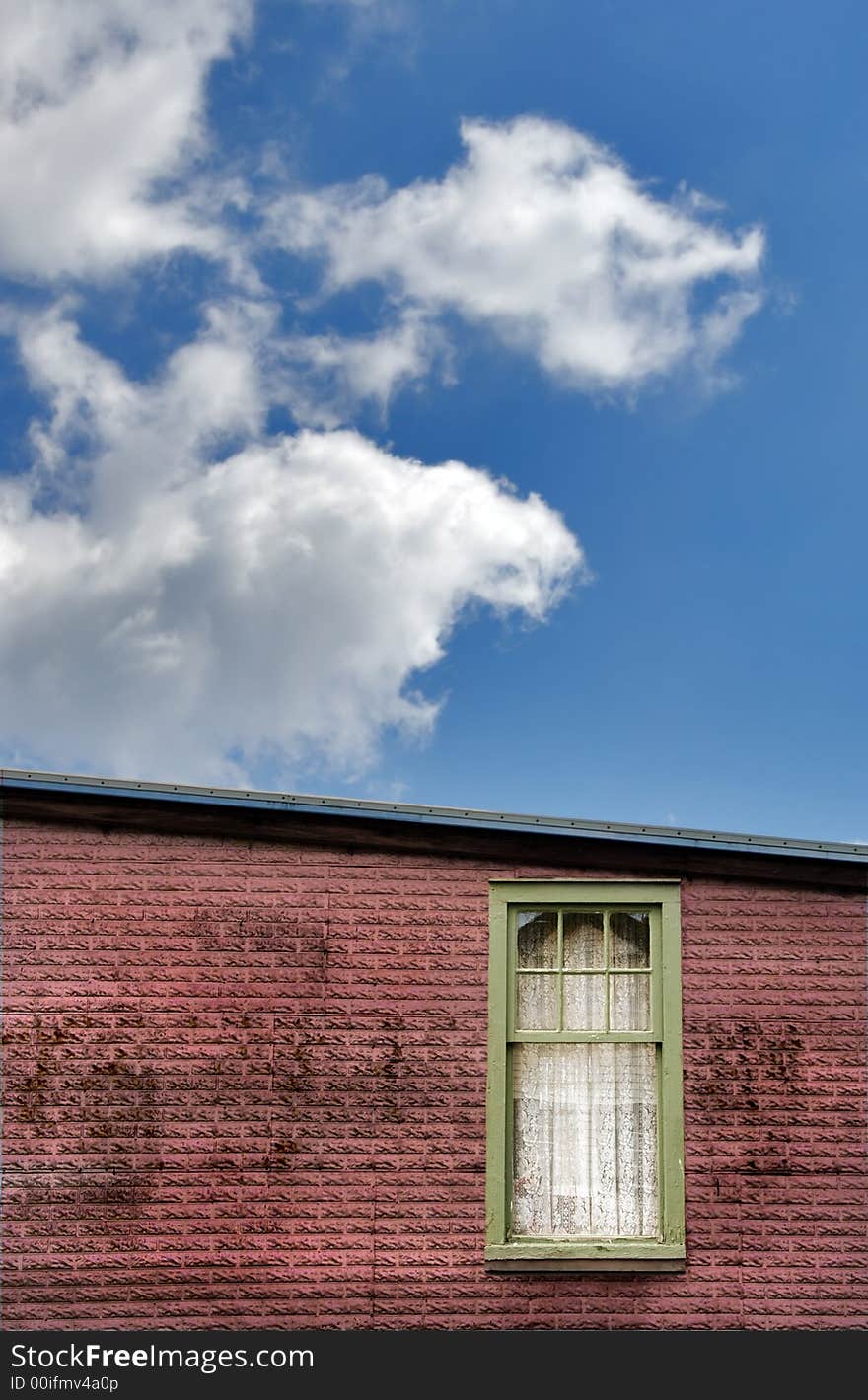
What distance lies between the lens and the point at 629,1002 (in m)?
7.70

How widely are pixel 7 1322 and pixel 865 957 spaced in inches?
222

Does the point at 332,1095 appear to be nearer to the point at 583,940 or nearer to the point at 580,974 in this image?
the point at 580,974

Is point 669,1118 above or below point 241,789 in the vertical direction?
below

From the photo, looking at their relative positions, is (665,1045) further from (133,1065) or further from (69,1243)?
(69,1243)

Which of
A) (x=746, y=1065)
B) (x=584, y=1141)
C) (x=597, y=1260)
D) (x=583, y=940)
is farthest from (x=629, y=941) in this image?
(x=597, y=1260)

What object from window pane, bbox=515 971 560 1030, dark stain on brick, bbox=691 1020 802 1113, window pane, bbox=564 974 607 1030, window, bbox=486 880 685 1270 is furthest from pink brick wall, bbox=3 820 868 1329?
window pane, bbox=564 974 607 1030

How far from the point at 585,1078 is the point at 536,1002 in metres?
0.55

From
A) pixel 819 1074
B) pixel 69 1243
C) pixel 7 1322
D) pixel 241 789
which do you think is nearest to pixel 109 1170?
pixel 69 1243

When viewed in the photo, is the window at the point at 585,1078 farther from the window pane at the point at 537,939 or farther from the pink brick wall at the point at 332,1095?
the pink brick wall at the point at 332,1095

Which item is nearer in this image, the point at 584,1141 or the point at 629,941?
the point at 584,1141

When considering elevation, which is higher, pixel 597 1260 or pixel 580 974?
pixel 580 974

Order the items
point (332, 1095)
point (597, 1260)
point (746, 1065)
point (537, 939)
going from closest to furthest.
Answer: point (597, 1260) → point (332, 1095) → point (746, 1065) → point (537, 939)

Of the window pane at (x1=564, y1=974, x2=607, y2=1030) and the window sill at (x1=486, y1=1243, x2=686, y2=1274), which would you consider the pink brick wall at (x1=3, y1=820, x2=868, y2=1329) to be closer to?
the window sill at (x1=486, y1=1243, x2=686, y2=1274)

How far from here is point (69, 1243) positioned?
7.38 m
